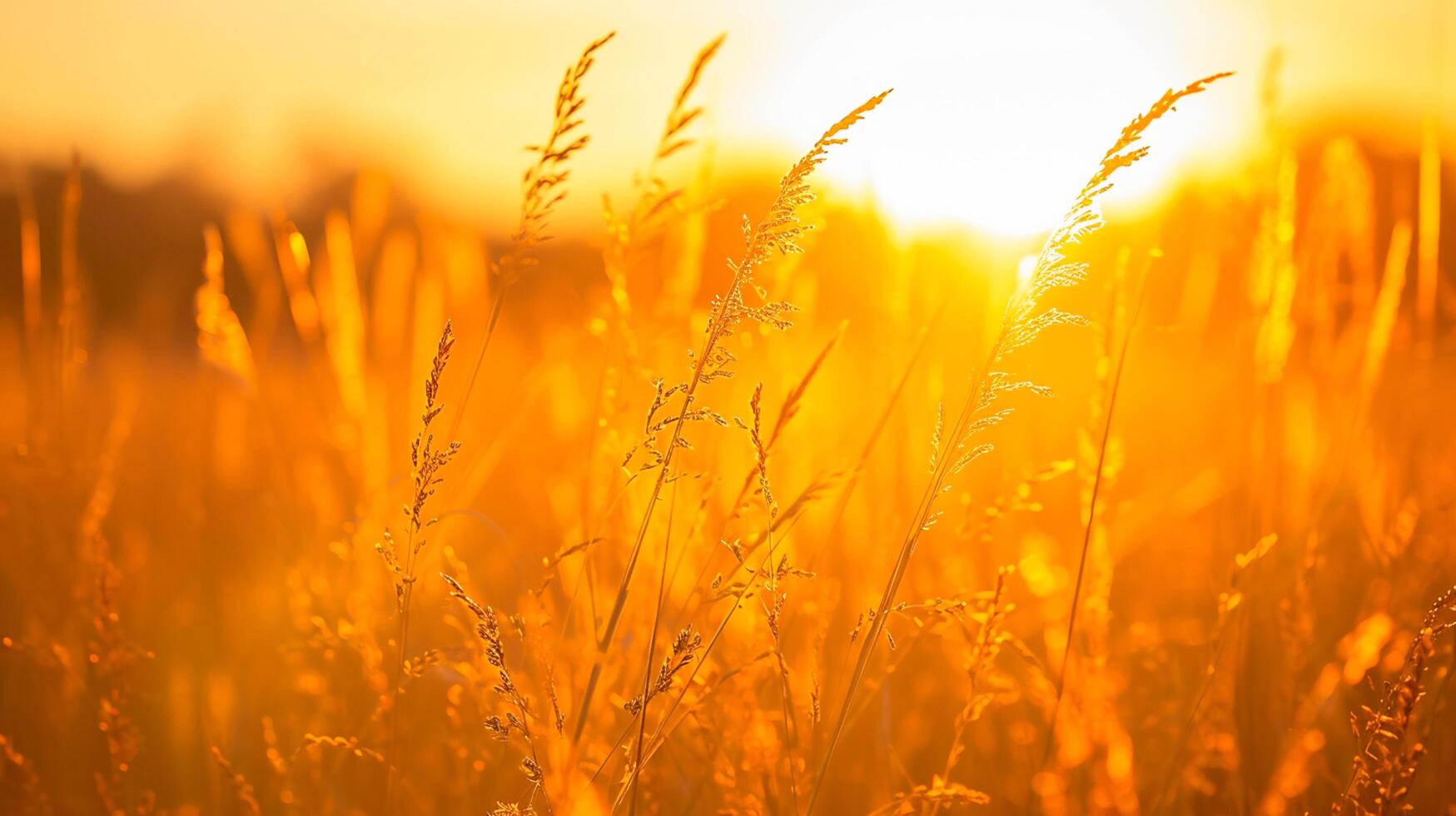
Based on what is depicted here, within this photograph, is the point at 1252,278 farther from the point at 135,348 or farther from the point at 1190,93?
the point at 135,348

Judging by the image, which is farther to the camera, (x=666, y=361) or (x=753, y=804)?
(x=666, y=361)

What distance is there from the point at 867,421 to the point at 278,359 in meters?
3.74

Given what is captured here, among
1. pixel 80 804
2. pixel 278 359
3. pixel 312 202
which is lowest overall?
pixel 80 804

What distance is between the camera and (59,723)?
1.80 metres

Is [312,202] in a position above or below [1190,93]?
above

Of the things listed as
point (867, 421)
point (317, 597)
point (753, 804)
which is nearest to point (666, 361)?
point (867, 421)

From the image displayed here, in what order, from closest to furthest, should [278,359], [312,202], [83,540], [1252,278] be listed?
1. [83,540]
2. [1252,278]
3. [278,359]
4. [312,202]

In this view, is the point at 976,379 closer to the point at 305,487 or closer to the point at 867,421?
the point at 867,421

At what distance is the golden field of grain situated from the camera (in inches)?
46.4

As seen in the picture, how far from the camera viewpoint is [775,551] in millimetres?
1455

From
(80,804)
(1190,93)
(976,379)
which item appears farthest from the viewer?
(80,804)

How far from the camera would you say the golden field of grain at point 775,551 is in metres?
1.18

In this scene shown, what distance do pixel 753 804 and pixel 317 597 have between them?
1.62m

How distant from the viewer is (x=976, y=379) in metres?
1.13
